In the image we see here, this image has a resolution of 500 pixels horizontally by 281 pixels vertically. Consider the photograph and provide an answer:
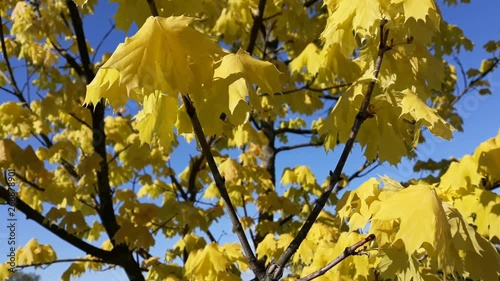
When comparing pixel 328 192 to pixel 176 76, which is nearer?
pixel 176 76

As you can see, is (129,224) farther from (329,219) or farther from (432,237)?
(432,237)

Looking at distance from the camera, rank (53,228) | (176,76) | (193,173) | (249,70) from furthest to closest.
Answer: (193,173) → (53,228) → (249,70) → (176,76)

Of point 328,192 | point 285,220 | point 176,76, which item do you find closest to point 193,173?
point 285,220

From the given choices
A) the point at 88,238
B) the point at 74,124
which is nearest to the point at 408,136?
the point at 74,124

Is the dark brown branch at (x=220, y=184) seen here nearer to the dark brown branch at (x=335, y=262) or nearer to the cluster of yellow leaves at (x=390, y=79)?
the dark brown branch at (x=335, y=262)

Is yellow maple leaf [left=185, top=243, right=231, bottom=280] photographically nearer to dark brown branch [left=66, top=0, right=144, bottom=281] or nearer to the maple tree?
the maple tree

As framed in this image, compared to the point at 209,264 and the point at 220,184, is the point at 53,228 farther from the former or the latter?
the point at 220,184

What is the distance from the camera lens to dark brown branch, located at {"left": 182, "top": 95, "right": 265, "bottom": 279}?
55.3 inches

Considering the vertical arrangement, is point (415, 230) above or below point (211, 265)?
below

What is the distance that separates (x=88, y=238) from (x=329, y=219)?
3.89 metres

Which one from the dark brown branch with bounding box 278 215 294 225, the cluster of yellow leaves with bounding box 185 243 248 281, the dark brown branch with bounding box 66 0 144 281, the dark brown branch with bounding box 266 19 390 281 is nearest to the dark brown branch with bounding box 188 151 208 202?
the dark brown branch with bounding box 66 0 144 281

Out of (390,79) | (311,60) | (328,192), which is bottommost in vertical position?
(328,192)

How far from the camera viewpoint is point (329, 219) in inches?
210

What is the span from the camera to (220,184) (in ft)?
5.05
